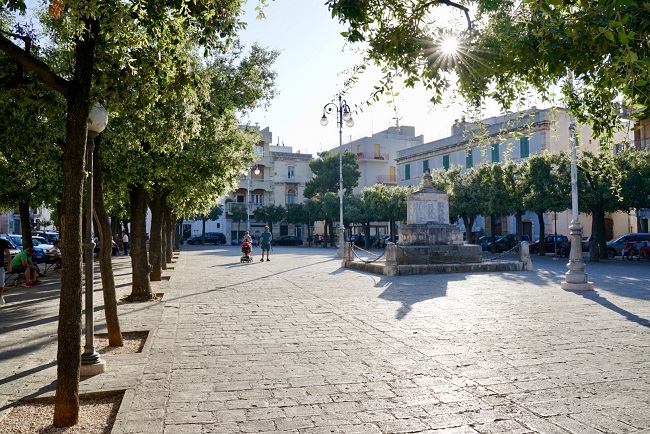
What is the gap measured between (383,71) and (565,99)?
2144 mm

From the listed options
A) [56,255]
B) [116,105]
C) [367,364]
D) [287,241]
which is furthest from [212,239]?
[367,364]

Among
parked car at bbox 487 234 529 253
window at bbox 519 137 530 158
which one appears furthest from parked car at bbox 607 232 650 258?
window at bbox 519 137 530 158

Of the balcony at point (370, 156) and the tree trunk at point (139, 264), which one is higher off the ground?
the balcony at point (370, 156)

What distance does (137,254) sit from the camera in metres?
13.1

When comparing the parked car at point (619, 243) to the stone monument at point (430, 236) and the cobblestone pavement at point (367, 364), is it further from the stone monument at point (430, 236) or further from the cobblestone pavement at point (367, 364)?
the cobblestone pavement at point (367, 364)

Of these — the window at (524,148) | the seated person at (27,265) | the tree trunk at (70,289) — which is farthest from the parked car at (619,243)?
the tree trunk at (70,289)

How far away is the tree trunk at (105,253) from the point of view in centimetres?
731

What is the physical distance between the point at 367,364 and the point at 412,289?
28.0ft

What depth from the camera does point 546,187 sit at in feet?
104

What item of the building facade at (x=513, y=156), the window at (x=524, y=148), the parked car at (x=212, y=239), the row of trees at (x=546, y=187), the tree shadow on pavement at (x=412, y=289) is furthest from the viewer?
the parked car at (x=212, y=239)

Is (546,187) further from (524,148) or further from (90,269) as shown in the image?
(90,269)

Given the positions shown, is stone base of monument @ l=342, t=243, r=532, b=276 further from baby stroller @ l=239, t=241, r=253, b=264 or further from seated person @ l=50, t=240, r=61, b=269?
seated person @ l=50, t=240, r=61, b=269

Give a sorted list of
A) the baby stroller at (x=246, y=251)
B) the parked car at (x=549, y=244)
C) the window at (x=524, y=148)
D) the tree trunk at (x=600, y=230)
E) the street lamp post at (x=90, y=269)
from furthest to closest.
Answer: the window at (x=524, y=148) < the parked car at (x=549, y=244) < the tree trunk at (x=600, y=230) < the baby stroller at (x=246, y=251) < the street lamp post at (x=90, y=269)

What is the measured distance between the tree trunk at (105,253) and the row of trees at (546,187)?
19.9 meters
